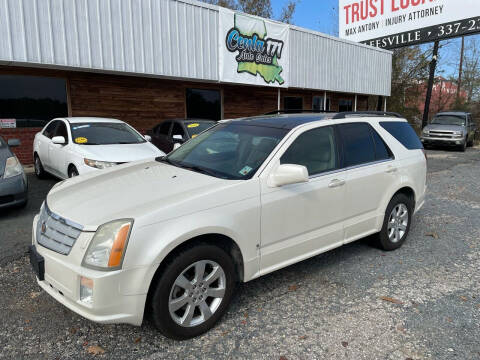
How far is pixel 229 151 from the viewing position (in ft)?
11.7

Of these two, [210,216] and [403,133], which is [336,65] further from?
[210,216]

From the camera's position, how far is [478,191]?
8.16 meters

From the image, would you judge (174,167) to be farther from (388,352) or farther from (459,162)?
(459,162)

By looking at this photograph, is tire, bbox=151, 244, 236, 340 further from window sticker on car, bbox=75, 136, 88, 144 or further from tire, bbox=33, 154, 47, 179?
tire, bbox=33, 154, 47, 179

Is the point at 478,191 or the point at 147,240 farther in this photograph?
the point at 478,191

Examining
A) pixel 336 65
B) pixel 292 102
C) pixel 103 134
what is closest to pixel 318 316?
pixel 103 134

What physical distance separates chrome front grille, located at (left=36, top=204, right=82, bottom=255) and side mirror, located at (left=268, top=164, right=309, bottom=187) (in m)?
1.52

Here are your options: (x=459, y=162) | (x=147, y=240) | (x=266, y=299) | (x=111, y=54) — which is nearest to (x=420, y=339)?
(x=266, y=299)

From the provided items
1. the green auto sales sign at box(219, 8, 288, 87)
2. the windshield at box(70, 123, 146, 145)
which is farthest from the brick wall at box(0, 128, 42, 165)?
the green auto sales sign at box(219, 8, 288, 87)

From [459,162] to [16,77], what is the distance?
48.5 ft

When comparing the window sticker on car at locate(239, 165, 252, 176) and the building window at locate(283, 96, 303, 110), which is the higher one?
the building window at locate(283, 96, 303, 110)

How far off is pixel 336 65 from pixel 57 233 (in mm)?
15631

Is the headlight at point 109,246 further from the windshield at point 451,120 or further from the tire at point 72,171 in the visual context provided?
the windshield at point 451,120

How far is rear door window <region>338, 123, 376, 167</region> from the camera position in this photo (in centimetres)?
382
